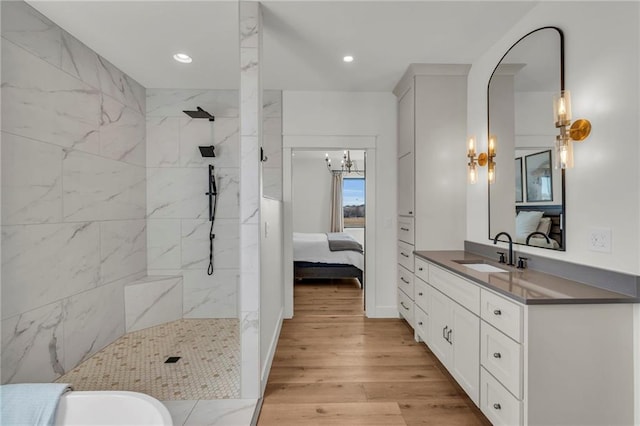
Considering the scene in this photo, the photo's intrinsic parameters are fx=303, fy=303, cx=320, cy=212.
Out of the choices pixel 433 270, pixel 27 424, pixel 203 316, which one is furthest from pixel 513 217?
pixel 203 316

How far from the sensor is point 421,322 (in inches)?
105

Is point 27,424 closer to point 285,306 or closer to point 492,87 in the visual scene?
point 285,306

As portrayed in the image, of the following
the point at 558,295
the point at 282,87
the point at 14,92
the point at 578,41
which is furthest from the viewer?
the point at 282,87

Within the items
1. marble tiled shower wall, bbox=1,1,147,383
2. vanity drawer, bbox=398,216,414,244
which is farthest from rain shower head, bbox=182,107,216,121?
vanity drawer, bbox=398,216,414,244

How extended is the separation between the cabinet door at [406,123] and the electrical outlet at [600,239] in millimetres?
1676

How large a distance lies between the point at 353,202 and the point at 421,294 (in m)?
5.59

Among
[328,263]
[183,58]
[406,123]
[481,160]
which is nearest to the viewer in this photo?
[481,160]

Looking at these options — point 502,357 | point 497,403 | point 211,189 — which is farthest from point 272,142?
point 497,403

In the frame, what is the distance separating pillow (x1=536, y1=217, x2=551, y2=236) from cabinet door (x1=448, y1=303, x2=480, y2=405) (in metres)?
0.73

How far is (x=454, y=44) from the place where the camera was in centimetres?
252

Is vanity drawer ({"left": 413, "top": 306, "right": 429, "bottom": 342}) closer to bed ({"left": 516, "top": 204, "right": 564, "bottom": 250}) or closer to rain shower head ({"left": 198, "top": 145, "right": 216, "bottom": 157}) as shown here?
bed ({"left": 516, "top": 204, "right": 564, "bottom": 250})

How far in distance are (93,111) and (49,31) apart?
0.60 meters

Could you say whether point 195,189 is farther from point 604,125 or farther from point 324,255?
point 604,125

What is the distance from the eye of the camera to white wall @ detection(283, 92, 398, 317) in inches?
137
